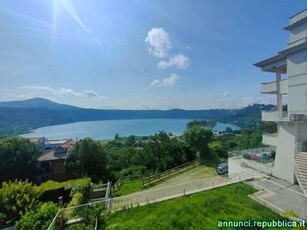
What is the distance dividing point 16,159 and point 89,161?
8598 millimetres

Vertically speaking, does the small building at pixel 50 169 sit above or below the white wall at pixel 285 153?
below

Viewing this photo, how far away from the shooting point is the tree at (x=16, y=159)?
23.9 metres

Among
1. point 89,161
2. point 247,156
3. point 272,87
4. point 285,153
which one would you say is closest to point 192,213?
point 285,153

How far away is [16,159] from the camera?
79.6ft

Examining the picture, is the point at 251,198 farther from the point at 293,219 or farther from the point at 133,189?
the point at 133,189

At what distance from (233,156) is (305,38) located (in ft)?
34.1

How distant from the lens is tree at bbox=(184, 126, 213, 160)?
84.0 ft

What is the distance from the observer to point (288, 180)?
12.7 metres

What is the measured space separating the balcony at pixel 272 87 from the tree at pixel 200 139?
35.2ft

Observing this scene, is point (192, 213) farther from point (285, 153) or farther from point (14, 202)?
point (14, 202)

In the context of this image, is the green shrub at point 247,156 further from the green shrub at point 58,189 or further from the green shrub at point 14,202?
the green shrub at point 14,202

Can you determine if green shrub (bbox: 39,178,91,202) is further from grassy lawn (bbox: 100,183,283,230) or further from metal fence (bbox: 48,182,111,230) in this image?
grassy lawn (bbox: 100,183,283,230)

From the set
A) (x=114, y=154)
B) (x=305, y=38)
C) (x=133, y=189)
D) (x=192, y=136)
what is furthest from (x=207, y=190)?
(x=114, y=154)

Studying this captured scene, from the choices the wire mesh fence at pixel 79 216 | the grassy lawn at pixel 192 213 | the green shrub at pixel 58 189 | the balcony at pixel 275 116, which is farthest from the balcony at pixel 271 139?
the green shrub at pixel 58 189
